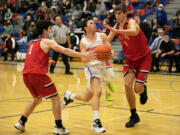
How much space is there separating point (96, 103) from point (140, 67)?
3.57 ft

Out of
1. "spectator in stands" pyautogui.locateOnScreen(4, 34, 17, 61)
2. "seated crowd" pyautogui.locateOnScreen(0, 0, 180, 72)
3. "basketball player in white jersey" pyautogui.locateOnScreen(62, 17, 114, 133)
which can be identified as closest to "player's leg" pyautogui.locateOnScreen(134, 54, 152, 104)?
"basketball player in white jersey" pyautogui.locateOnScreen(62, 17, 114, 133)

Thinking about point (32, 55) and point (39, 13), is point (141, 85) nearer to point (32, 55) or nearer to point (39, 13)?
point (32, 55)

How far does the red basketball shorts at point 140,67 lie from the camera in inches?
217

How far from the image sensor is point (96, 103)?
A: 5.04m

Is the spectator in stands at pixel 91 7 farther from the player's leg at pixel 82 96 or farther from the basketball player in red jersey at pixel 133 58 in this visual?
the player's leg at pixel 82 96

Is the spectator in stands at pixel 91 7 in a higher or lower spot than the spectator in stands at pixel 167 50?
higher

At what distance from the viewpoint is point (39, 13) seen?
23.3 metres

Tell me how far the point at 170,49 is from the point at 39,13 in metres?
12.3

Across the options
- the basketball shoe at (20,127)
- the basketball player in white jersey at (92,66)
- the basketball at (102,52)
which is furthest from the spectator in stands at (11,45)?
the basketball at (102,52)

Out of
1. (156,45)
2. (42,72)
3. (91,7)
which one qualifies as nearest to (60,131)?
(42,72)

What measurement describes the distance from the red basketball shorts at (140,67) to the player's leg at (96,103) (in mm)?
606

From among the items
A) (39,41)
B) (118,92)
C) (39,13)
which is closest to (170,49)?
(118,92)

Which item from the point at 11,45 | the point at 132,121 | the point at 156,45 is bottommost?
the point at 11,45

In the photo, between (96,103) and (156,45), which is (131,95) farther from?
(156,45)
